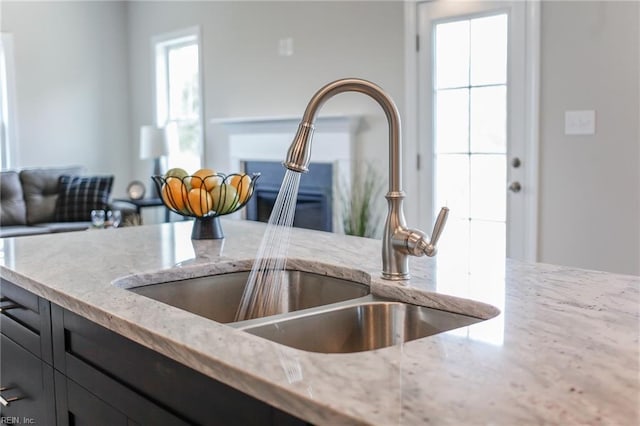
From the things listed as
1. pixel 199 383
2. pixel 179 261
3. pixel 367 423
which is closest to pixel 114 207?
pixel 179 261

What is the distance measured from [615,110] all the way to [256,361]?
10.2ft

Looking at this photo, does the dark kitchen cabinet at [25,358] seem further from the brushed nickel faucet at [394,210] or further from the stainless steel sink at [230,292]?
the brushed nickel faucet at [394,210]

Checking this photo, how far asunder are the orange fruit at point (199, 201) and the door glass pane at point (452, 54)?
8.50 feet

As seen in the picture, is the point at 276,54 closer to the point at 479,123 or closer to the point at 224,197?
the point at 479,123

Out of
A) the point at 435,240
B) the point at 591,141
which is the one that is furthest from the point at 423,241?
the point at 591,141

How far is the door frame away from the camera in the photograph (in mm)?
3816

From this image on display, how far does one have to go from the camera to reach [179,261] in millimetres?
1809


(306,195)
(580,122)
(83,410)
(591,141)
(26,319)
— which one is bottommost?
(83,410)

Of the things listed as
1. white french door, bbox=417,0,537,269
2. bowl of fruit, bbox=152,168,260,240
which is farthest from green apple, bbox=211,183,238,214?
white french door, bbox=417,0,537,269

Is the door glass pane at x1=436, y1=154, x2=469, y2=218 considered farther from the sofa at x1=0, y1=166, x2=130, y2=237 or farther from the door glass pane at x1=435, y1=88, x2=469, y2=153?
the sofa at x1=0, y1=166, x2=130, y2=237

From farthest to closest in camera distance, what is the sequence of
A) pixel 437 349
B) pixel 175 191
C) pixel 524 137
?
pixel 524 137 → pixel 175 191 → pixel 437 349

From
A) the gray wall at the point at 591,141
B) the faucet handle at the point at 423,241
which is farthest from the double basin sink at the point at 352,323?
the gray wall at the point at 591,141

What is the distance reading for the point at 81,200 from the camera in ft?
20.0

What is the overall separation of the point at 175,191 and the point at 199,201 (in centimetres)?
7
